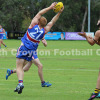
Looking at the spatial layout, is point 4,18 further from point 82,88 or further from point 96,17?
point 82,88

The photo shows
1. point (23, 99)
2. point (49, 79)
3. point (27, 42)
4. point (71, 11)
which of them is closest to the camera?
point (23, 99)

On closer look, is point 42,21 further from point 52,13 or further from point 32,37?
point 52,13

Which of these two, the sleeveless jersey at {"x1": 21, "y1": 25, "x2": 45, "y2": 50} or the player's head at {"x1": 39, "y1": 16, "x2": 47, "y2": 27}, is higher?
the player's head at {"x1": 39, "y1": 16, "x2": 47, "y2": 27}

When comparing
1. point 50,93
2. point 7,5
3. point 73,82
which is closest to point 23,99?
point 50,93

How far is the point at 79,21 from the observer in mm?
77000

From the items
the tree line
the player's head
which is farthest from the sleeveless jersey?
the tree line

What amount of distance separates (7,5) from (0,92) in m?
69.9

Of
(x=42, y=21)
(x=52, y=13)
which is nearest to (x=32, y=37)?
(x=42, y=21)

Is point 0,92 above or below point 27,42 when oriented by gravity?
below

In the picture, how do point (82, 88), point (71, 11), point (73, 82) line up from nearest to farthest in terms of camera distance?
1. point (82, 88)
2. point (73, 82)
3. point (71, 11)

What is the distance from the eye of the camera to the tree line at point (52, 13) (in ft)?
241

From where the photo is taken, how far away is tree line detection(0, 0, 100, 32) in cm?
7338

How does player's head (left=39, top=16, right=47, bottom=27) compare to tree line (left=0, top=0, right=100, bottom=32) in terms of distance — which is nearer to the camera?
player's head (left=39, top=16, right=47, bottom=27)

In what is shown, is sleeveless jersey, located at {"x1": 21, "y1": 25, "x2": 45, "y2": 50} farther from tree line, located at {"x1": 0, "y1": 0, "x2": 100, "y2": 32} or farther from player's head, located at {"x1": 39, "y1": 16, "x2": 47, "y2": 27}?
tree line, located at {"x1": 0, "y1": 0, "x2": 100, "y2": 32}
